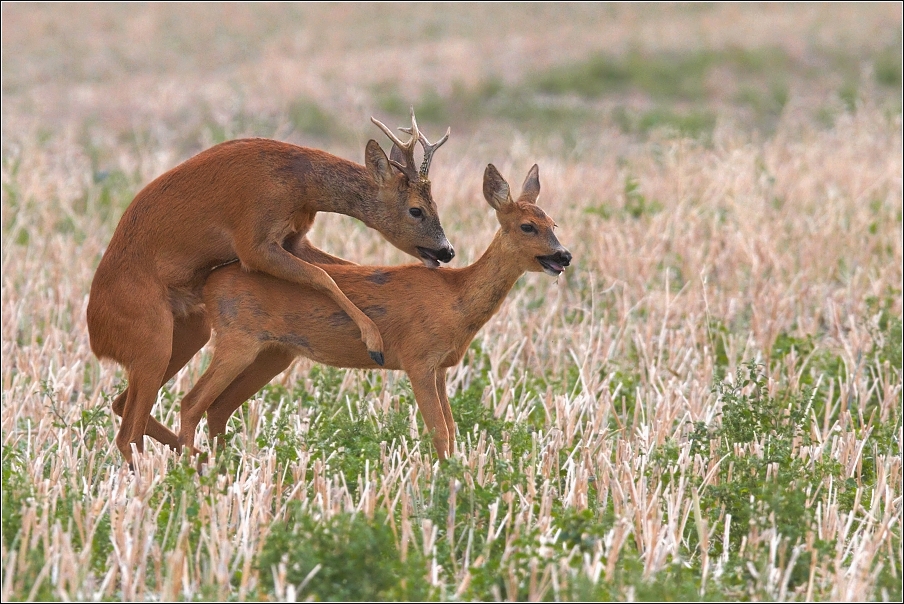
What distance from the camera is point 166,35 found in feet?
112

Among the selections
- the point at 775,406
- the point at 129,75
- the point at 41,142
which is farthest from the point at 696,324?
the point at 129,75

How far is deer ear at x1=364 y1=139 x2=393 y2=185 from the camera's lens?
6.29m

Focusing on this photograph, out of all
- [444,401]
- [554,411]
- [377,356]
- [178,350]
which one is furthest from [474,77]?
[377,356]

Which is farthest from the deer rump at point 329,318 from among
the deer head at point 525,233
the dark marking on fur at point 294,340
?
the deer head at point 525,233

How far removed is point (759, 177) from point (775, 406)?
7115mm

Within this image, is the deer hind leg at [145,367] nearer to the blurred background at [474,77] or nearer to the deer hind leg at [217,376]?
the deer hind leg at [217,376]

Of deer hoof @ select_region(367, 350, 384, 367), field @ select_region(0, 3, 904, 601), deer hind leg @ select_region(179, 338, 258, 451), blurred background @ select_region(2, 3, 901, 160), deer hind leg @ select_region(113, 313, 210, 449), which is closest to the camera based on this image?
field @ select_region(0, 3, 904, 601)

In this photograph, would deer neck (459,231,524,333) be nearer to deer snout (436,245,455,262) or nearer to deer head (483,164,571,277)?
deer head (483,164,571,277)

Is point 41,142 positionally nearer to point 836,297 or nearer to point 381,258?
point 381,258

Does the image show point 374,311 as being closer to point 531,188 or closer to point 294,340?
point 294,340

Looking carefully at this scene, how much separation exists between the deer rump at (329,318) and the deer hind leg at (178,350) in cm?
31

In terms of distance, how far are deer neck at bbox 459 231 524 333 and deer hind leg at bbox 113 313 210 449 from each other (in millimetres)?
1399

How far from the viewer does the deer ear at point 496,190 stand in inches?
248

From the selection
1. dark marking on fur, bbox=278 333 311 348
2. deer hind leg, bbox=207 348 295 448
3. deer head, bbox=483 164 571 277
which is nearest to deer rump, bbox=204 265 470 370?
dark marking on fur, bbox=278 333 311 348
